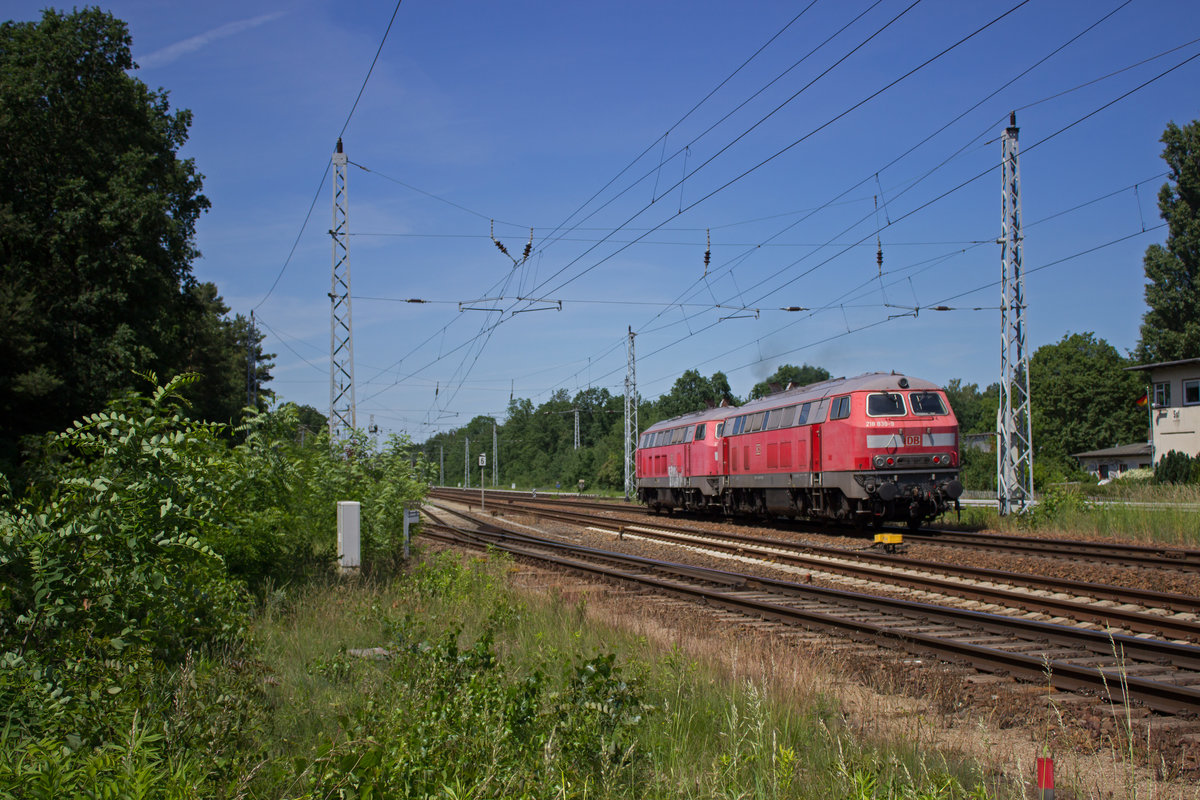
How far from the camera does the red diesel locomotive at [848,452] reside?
1891cm

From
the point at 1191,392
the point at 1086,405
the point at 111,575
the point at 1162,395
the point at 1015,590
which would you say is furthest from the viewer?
the point at 1086,405

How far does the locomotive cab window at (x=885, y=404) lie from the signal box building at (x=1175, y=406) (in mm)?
25590

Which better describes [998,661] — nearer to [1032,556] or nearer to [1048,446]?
[1032,556]

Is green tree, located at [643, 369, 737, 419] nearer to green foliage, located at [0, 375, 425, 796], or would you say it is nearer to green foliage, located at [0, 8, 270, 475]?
green foliage, located at [0, 8, 270, 475]

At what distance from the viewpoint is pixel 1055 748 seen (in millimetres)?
5543

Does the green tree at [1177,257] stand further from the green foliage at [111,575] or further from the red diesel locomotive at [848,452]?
the green foliage at [111,575]

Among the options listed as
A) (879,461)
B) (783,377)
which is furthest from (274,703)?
(783,377)

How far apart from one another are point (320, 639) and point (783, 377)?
114m

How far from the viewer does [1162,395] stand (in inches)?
1567

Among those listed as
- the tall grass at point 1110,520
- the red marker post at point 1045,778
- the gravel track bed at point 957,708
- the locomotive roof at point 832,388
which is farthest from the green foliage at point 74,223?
the red marker post at point 1045,778

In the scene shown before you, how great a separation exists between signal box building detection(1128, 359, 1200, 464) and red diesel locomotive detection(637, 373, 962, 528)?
79.3 feet

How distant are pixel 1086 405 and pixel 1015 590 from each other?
255ft

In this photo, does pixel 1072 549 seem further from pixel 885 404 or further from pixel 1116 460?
pixel 1116 460

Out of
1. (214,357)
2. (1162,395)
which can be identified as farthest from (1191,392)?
(214,357)
